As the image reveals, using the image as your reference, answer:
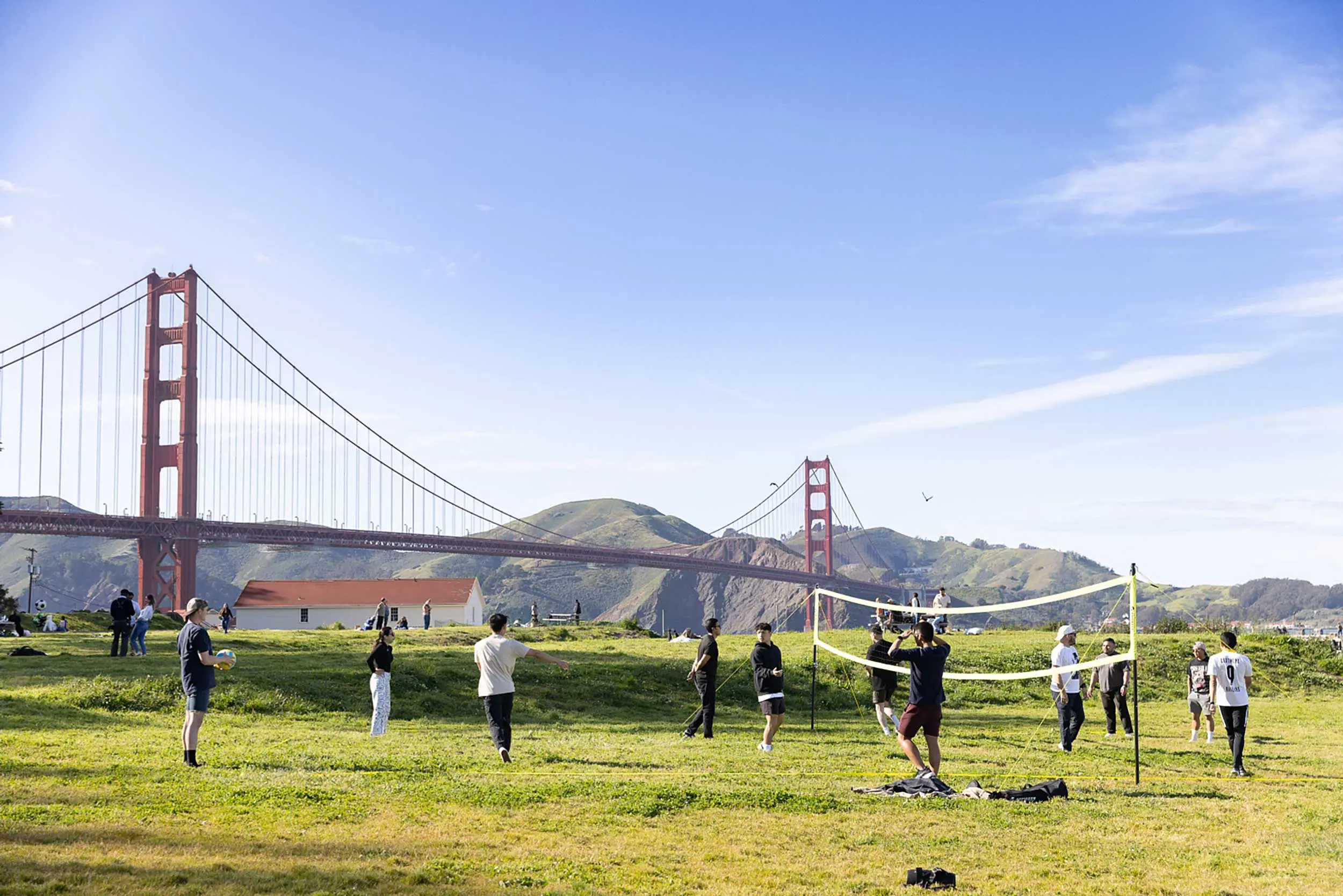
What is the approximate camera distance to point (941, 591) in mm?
35594

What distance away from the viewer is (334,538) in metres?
71.8

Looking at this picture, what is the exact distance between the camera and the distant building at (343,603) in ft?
272

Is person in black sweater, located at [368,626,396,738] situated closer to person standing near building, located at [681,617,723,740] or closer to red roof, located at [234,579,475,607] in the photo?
person standing near building, located at [681,617,723,740]

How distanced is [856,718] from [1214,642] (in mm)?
16847

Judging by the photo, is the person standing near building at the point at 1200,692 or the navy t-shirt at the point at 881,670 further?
the person standing near building at the point at 1200,692

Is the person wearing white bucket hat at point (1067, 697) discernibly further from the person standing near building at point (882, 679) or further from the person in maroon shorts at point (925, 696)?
the person in maroon shorts at point (925, 696)

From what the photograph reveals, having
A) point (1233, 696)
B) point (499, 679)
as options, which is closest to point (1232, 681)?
point (1233, 696)

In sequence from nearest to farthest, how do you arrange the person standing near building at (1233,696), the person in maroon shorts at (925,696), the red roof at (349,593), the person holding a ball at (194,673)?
the person in maroon shorts at (925,696) < the person holding a ball at (194,673) < the person standing near building at (1233,696) < the red roof at (349,593)

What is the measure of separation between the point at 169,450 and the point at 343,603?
55.1 feet

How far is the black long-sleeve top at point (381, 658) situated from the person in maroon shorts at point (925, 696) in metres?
8.60

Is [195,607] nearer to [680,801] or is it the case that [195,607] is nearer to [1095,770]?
[680,801]

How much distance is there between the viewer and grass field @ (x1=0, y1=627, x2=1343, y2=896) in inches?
366

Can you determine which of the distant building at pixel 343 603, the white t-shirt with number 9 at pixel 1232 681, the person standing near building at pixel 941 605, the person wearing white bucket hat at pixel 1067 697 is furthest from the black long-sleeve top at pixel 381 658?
the distant building at pixel 343 603

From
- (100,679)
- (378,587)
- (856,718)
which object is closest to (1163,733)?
(856,718)
